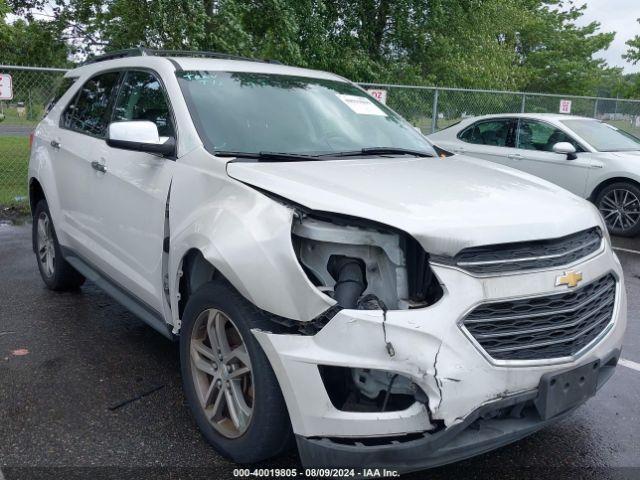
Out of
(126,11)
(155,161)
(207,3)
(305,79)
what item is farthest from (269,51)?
(155,161)

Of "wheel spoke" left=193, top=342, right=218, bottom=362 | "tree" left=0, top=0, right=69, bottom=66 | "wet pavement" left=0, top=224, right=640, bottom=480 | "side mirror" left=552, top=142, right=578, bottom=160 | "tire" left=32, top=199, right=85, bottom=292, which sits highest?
"tree" left=0, top=0, right=69, bottom=66

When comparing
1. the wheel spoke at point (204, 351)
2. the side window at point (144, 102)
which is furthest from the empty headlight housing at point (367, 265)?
the side window at point (144, 102)

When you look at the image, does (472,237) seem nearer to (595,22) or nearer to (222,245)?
(222,245)

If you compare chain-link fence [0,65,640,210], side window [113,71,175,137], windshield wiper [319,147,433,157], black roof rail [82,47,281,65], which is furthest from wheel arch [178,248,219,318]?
chain-link fence [0,65,640,210]

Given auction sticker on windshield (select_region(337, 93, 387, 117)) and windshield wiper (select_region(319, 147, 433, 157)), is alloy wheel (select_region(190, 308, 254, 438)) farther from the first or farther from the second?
auction sticker on windshield (select_region(337, 93, 387, 117))

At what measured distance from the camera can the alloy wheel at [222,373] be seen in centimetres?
272

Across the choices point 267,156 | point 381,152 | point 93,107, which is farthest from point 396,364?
point 93,107

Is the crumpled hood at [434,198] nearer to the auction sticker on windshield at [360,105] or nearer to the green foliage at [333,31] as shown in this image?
the auction sticker on windshield at [360,105]

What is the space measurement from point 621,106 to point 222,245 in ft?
55.2

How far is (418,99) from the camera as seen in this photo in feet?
41.9

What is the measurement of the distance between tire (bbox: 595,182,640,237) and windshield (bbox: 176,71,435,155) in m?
5.38

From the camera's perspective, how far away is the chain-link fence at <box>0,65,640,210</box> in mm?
9375

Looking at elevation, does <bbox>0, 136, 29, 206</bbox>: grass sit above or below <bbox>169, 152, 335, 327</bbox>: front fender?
below

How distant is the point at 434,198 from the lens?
263cm
